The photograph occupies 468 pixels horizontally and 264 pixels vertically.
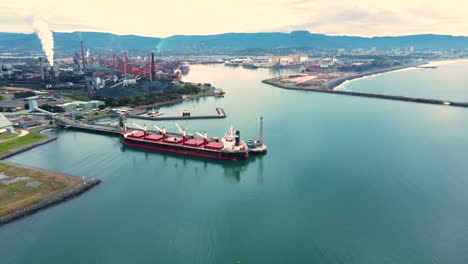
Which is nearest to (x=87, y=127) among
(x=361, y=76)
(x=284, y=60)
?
(x=361, y=76)

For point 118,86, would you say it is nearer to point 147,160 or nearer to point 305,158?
point 147,160

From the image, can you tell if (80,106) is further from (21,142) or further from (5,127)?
(21,142)

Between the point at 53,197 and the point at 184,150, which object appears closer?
the point at 53,197

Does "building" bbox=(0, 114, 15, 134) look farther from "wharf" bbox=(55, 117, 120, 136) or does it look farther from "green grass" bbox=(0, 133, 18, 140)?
"wharf" bbox=(55, 117, 120, 136)

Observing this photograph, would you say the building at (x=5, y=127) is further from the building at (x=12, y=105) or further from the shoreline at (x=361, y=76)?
the shoreline at (x=361, y=76)

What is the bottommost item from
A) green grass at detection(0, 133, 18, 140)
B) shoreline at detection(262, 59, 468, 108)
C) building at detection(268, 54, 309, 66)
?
green grass at detection(0, 133, 18, 140)

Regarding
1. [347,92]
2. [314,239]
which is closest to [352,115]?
[347,92]

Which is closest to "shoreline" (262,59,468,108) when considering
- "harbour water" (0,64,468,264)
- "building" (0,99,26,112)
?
"harbour water" (0,64,468,264)
